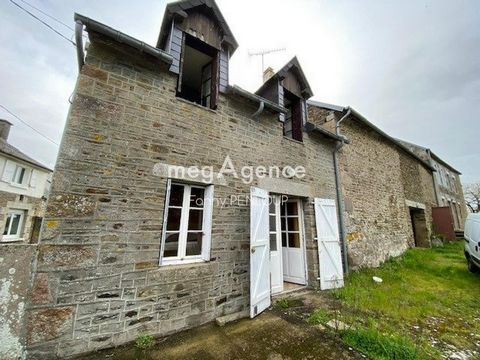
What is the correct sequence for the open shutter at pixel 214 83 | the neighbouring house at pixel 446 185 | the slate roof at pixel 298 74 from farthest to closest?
the neighbouring house at pixel 446 185, the slate roof at pixel 298 74, the open shutter at pixel 214 83

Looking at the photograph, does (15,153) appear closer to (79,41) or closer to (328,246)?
(79,41)

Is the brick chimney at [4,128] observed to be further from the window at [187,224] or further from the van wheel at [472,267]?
the van wheel at [472,267]

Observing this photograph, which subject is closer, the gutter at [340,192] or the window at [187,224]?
the window at [187,224]

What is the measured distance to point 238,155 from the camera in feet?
14.4

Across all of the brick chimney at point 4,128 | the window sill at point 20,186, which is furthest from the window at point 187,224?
the brick chimney at point 4,128

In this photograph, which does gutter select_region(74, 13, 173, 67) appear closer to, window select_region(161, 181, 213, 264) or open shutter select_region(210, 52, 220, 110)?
open shutter select_region(210, 52, 220, 110)

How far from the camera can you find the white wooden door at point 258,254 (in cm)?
370

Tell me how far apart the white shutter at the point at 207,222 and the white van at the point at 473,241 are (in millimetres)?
7132

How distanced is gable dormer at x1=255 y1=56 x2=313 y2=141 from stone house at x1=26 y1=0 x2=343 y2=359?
1096 mm

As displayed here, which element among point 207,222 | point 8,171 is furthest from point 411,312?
point 8,171

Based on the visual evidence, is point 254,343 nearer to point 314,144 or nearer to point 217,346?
point 217,346

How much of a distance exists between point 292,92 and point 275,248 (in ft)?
14.7

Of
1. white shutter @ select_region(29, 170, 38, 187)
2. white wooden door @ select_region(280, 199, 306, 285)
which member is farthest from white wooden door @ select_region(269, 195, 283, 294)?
white shutter @ select_region(29, 170, 38, 187)

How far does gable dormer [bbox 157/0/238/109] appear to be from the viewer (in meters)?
3.90
